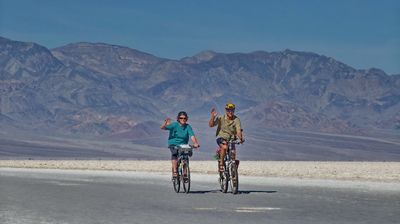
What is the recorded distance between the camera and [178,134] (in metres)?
20.7

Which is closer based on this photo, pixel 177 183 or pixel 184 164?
pixel 184 164

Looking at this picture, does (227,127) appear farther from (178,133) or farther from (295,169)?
(295,169)

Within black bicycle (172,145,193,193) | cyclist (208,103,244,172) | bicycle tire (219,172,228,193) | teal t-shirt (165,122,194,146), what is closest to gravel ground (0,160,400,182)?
bicycle tire (219,172,228,193)

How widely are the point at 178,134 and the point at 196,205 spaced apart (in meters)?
3.55

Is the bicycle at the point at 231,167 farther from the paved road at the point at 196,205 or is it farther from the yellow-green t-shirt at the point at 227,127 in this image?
the paved road at the point at 196,205

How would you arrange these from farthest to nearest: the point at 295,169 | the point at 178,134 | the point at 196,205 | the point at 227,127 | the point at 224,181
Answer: the point at 295,169
the point at 224,181
the point at 178,134
the point at 227,127
the point at 196,205

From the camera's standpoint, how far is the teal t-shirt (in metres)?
20.7

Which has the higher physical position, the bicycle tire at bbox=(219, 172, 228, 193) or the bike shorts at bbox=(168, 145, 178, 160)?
the bike shorts at bbox=(168, 145, 178, 160)

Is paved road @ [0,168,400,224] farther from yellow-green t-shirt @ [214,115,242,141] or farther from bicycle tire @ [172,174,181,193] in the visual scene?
yellow-green t-shirt @ [214,115,242,141]

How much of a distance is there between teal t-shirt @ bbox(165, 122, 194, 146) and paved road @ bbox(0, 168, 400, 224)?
128 cm

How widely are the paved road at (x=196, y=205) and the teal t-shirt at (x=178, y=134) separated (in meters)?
1.28

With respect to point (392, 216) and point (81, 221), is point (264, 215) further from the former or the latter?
point (81, 221)

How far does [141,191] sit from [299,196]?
4360mm

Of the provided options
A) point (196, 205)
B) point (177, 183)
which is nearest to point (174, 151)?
point (177, 183)
